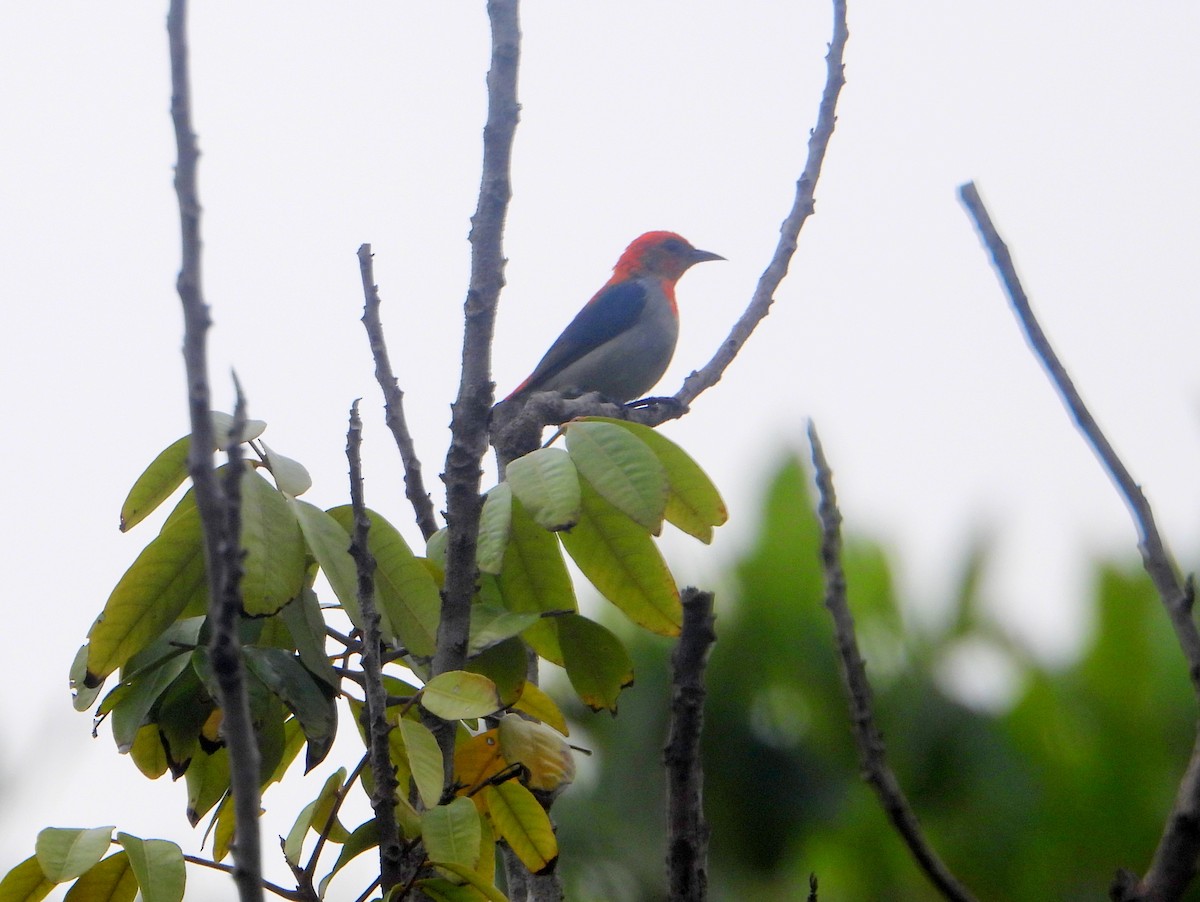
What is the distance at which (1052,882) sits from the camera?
→ 433cm

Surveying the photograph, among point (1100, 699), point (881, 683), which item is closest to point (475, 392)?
point (1100, 699)

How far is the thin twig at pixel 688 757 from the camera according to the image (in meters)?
1.69

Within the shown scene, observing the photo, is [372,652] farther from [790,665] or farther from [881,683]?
[790,665]

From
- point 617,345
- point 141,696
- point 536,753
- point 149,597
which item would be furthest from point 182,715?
point 617,345

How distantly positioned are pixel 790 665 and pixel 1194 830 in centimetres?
568

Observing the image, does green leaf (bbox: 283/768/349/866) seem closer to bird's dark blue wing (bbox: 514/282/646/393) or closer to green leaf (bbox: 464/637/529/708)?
green leaf (bbox: 464/637/529/708)

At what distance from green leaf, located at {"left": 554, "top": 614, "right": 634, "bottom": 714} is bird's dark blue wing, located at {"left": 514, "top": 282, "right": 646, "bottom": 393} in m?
5.26

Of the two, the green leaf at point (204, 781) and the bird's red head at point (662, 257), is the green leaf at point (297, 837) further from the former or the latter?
the bird's red head at point (662, 257)

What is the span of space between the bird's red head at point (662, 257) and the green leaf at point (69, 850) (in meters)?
6.98

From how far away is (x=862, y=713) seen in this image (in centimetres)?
140

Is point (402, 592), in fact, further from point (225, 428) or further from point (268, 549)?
point (225, 428)

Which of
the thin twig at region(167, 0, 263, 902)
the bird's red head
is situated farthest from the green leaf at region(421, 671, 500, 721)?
the bird's red head

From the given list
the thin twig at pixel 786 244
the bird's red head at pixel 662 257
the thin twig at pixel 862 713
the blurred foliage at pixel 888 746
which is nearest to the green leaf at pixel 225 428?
the thin twig at pixel 862 713

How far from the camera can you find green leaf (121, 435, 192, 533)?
6.59 ft
